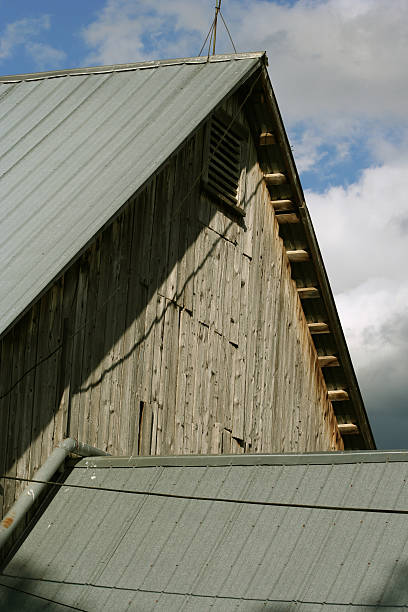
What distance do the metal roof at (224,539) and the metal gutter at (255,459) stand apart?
0.04ft

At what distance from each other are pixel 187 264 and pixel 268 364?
2.73 metres

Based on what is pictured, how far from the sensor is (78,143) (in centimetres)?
1326

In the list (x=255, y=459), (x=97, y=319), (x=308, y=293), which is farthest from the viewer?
(x=308, y=293)

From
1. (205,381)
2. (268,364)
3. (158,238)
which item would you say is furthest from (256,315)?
(158,238)

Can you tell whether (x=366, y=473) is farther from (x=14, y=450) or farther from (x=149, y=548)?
(x=14, y=450)

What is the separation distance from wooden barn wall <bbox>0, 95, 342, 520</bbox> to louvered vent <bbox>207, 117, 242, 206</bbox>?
0.29 metres

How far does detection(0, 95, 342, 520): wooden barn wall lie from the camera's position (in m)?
11.3

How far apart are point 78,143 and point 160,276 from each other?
1.96 m

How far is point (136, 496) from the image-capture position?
10680 millimetres

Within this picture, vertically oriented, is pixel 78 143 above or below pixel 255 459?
above

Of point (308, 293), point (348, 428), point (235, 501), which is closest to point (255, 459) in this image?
point (235, 501)

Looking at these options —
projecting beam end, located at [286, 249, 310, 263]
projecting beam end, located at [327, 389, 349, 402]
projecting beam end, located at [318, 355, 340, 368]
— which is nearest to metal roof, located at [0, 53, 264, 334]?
projecting beam end, located at [286, 249, 310, 263]

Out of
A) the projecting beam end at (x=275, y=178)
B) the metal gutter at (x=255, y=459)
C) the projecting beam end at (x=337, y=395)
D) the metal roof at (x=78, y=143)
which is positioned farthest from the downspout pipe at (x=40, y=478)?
the projecting beam end at (x=337, y=395)

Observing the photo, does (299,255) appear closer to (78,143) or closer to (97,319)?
(78,143)
